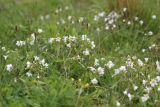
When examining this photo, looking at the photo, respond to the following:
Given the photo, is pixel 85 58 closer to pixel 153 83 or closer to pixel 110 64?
pixel 110 64

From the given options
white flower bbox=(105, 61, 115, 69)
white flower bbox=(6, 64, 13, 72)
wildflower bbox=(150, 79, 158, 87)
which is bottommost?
wildflower bbox=(150, 79, 158, 87)

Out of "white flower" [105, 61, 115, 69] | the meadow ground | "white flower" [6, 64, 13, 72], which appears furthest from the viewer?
"white flower" [105, 61, 115, 69]

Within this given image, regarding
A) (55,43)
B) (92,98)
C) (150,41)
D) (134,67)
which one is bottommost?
(92,98)

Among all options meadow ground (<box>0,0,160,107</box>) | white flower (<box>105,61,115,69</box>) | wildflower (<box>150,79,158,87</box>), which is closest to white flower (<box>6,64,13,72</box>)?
meadow ground (<box>0,0,160,107</box>)

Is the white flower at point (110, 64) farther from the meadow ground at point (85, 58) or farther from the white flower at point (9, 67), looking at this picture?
the white flower at point (9, 67)

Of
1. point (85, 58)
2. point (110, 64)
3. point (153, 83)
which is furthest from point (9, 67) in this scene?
point (153, 83)

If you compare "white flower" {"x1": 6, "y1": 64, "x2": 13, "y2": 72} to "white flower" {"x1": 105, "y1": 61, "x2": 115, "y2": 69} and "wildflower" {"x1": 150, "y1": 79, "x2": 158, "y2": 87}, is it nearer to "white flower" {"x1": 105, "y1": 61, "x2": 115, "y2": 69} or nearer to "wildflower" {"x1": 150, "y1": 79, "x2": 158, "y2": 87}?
"white flower" {"x1": 105, "y1": 61, "x2": 115, "y2": 69}

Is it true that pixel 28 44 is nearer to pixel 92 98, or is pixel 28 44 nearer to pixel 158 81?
pixel 92 98

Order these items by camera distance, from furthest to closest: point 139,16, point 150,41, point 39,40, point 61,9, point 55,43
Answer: point 61,9, point 139,16, point 150,41, point 39,40, point 55,43

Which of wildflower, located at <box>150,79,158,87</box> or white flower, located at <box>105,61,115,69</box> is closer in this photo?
wildflower, located at <box>150,79,158,87</box>

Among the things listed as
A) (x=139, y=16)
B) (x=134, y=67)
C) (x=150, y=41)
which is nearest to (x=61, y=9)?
(x=139, y=16)
